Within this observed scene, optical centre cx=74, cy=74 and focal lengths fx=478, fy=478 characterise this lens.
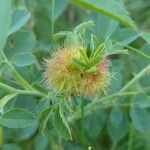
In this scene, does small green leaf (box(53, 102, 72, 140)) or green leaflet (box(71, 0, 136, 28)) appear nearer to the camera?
green leaflet (box(71, 0, 136, 28))

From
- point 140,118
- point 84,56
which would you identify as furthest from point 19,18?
point 140,118

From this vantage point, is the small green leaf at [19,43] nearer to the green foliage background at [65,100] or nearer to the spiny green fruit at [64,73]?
the green foliage background at [65,100]

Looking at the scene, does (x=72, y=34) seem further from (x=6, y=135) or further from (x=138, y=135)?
(x=138, y=135)

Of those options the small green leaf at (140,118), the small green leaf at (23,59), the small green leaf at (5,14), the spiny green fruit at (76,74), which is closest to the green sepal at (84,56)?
the spiny green fruit at (76,74)

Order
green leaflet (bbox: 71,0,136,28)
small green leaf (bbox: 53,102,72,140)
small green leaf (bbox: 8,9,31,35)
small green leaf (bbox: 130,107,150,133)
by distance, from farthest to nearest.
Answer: small green leaf (bbox: 130,107,150,133)
small green leaf (bbox: 8,9,31,35)
small green leaf (bbox: 53,102,72,140)
green leaflet (bbox: 71,0,136,28)

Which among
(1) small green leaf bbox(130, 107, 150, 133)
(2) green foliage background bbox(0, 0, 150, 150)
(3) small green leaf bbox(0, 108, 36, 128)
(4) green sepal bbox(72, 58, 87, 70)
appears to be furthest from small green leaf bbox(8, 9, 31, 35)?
(1) small green leaf bbox(130, 107, 150, 133)

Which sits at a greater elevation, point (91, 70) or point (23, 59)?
point (23, 59)

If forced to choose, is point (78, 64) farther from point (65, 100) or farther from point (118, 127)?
point (118, 127)

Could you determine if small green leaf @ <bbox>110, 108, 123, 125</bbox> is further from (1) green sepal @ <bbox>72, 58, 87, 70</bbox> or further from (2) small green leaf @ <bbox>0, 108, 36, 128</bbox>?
(1) green sepal @ <bbox>72, 58, 87, 70</bbox>
